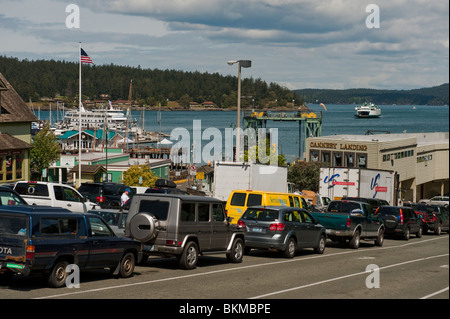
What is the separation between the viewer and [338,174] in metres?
41.2

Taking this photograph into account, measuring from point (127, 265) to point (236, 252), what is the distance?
4.60 meters

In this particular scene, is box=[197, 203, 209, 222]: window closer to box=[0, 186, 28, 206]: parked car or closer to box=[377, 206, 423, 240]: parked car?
box=[0, 186, 28, 206]: parked car

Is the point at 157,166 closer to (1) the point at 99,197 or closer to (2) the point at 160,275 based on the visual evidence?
(1) the point at 99,197

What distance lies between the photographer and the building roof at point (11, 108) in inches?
1759

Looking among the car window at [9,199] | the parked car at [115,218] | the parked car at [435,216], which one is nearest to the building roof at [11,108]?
the car window at [9,199]

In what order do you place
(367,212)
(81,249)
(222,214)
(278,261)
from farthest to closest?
(367,212) < (278,261) < (222,214) < (81,249)

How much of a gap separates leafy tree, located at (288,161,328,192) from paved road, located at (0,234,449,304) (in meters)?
40.2

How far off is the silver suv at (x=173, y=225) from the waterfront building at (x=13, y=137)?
2559 centimetres

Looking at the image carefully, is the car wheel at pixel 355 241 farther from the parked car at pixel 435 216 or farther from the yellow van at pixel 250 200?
the parked car at pixel 435 216

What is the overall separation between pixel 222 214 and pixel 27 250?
6896 millimetres

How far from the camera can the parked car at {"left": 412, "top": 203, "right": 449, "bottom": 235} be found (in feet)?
129

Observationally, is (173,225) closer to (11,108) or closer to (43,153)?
(11,108)

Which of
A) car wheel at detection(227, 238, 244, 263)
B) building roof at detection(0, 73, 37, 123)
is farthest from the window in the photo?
building roof at detection(0, 73, 37, 123)
